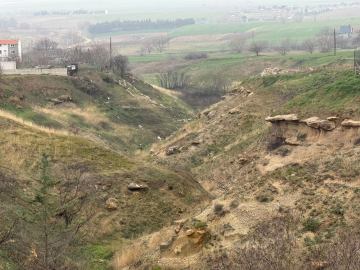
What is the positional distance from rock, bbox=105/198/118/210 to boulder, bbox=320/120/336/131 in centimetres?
925

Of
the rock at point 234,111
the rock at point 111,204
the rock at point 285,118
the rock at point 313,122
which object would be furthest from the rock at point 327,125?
the rock at point 234,111

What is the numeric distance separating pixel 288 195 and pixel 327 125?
7.28 meters

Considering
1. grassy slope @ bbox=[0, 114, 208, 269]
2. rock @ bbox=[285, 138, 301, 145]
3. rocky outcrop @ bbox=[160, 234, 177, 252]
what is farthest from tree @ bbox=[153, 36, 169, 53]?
rocky outcrop @ bbox=[160, 234, 177, 252]

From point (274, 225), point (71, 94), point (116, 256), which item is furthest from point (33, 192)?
point (71, 94)

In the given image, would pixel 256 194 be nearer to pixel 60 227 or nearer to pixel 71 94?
pixel 60 227

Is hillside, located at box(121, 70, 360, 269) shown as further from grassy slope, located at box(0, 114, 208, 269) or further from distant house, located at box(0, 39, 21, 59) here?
distant house, located at box(0, 39, 21, 59)

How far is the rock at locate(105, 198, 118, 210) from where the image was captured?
21906 millimetres

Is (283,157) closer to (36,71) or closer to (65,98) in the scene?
(65,98)

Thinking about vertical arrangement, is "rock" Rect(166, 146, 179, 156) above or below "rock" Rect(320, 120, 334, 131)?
below

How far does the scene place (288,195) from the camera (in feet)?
58.1

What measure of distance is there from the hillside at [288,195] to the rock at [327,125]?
41mm

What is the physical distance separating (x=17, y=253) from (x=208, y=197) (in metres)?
9.86

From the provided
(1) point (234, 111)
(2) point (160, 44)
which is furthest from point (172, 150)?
(2) point (160, 44)

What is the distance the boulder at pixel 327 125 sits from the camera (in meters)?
23.9
